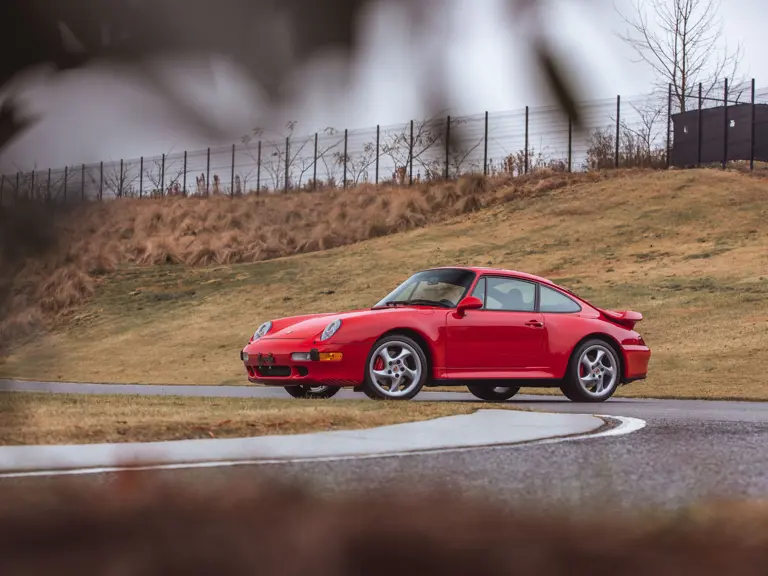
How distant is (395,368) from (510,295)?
74.2 inches

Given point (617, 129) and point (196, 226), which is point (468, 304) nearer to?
point (196, 226)

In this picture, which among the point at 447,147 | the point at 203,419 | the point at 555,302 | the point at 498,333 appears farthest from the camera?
the point at 555,302

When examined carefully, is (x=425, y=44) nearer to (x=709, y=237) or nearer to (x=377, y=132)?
(x=377, y=132)

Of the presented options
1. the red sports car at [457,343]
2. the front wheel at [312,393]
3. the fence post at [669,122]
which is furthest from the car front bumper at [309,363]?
the fence post at [669,122]

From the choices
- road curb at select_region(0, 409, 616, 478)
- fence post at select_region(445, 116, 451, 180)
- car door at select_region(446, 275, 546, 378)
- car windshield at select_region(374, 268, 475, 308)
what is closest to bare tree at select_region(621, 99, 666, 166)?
fence post at select_region(445, 116, 451, 180)

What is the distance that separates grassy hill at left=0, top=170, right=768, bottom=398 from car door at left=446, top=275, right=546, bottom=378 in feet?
3.37

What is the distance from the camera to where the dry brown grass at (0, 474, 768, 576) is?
1636 mm

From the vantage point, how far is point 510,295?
1295 centimetres

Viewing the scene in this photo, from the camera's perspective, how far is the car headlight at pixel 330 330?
11551 mm

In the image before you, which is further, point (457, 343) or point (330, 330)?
point (457, 343)

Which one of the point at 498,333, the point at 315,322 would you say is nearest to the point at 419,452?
the point at 315,322

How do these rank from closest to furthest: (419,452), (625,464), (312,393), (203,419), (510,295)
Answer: (625,464) → (419,452) → (203,419) → (510,295) → (312,393)

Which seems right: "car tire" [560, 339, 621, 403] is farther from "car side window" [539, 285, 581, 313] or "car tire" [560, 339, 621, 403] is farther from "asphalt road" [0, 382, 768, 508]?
"asphalt road" [0, 382, 768, 508]

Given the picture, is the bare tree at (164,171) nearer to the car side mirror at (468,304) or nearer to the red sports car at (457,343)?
the red sports car at (457,343)
